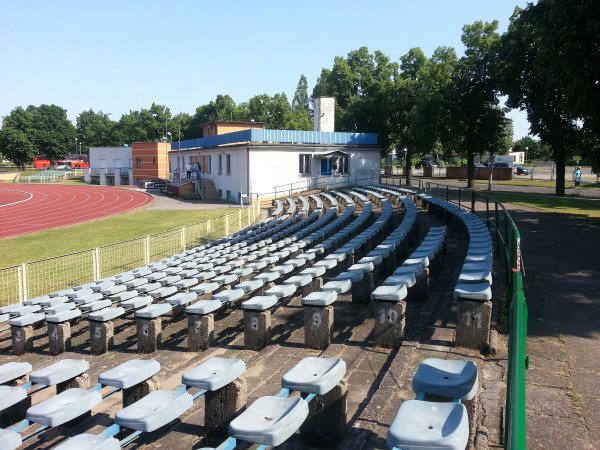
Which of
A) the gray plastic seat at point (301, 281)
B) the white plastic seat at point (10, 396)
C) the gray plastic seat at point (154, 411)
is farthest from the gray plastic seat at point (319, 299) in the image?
the white plastic seat at point (10, 396)

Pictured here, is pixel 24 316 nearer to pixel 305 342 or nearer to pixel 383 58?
pixel 305 342

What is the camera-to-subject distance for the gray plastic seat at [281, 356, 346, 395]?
138 inches

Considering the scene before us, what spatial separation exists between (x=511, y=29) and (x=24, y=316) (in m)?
33.5

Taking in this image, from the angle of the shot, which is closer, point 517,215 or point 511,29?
point 517,215

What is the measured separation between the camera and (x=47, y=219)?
3042 cm

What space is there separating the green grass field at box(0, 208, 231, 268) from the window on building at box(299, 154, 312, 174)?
27.7 ft

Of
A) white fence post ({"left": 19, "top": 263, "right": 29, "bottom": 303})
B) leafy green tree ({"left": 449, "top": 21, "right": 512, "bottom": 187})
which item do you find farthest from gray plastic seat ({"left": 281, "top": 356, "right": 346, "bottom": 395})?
leafy green tree ({"left": 449, "top": 21, "right": 512, "bottom": 187})

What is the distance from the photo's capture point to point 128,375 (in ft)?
14.2

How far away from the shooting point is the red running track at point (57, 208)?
92.3ft

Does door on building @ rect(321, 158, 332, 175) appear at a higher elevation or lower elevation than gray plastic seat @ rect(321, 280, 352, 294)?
higher

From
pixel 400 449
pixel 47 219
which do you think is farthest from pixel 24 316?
pixel 47 219

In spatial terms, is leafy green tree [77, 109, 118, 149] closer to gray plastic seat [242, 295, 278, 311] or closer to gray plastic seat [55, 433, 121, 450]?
gray plastic seat [242, 295, 278, 311]

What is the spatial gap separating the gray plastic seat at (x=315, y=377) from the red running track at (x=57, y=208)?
80.9 feet

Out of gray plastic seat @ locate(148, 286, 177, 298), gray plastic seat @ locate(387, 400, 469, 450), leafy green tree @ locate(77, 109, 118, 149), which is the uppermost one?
leafy green tree @ locate(77, 109, 118, 149)
